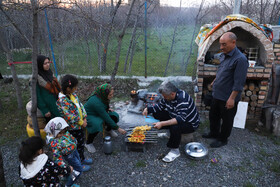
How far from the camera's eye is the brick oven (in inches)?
162

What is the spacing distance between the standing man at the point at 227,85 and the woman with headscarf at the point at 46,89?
293 centimetres

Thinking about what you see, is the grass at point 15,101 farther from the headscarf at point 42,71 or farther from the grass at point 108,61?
the headscarf at point 42,71

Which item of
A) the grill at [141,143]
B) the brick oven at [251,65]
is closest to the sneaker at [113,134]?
the grill at [141,143]

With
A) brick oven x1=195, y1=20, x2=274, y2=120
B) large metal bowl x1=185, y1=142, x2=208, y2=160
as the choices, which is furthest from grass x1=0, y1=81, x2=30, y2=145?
brick oven x1=195, y1=20, x2=274, y2=120

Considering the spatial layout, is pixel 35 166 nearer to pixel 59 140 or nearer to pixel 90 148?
pixel 59 140

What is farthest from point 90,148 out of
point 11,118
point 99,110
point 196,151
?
point 11,118

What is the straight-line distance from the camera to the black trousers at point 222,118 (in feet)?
11.1

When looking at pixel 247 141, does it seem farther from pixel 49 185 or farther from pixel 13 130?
pixel 13 130

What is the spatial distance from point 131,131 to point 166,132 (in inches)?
31.9

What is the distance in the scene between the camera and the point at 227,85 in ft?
10.8

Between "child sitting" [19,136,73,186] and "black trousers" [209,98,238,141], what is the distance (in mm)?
2780

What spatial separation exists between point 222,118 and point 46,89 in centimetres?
319

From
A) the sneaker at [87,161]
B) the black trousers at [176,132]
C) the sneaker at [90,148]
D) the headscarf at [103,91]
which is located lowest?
the sneaker at [87,161]

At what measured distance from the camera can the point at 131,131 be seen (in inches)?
147
